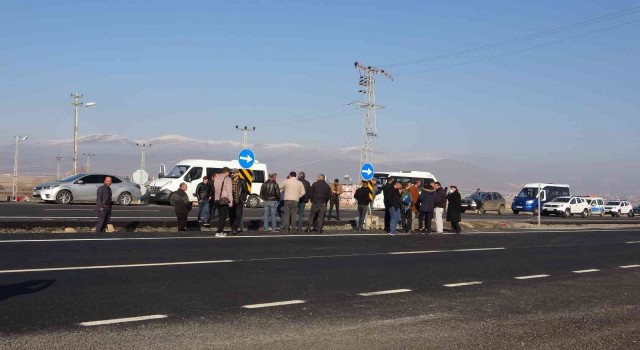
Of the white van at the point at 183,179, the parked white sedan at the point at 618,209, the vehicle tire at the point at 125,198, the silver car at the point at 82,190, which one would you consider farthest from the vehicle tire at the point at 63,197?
the parked white sedan at the point at 618,209

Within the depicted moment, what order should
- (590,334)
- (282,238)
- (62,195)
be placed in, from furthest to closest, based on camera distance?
(62,195) < (282,238) < (590,334)

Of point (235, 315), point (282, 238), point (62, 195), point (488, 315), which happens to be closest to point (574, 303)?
point (488, 315)

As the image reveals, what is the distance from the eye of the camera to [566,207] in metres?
57.8

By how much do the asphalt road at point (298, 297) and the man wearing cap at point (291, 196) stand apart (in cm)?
465

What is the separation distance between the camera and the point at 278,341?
8.02 metres

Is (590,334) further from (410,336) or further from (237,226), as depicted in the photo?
(237,226)

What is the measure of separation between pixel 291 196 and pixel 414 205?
228 inches

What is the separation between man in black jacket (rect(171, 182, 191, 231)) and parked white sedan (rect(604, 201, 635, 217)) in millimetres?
54726

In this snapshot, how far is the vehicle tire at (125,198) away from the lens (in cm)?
3856

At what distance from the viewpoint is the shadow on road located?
1027cm

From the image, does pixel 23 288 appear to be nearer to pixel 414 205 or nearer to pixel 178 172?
pixel 414 205

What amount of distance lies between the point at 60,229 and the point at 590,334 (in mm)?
16842

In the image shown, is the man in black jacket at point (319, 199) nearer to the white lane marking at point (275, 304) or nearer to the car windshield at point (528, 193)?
the white lane marking at point (275, 304)

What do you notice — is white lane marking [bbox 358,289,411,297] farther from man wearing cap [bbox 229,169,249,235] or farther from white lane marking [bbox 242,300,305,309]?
man wearing cap [bbox 229,169,249,235]
